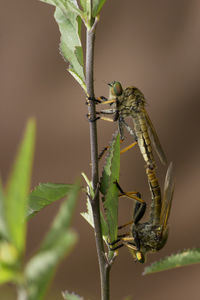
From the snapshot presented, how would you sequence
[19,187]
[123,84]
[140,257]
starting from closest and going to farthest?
[19,187] → [140,257] → [123,84]

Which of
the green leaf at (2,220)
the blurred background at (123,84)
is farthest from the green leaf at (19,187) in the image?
the blurred background at (123,84)

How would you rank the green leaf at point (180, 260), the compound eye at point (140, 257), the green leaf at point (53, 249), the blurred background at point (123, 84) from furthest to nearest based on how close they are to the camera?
the blurred background at point (123, 84), the compound eye at point (140, 257), the green leaf at point (180, 260), the green leaf at point (53, 249)

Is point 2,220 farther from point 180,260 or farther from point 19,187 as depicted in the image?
point 180,260

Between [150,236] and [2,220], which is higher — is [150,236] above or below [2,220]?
below

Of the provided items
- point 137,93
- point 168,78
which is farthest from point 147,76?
point 137,93

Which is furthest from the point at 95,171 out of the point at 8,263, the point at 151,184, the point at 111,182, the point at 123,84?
the point at 123,84

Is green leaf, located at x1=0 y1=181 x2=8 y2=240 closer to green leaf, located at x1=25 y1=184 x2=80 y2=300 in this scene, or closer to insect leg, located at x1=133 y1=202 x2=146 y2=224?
green leaf, located at x1=25 y1=184 x2=80 y2=300

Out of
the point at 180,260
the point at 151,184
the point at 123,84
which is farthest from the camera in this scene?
the point at 123,84

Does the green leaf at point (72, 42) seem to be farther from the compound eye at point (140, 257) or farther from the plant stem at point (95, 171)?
the compound eye at point (140, 257)
